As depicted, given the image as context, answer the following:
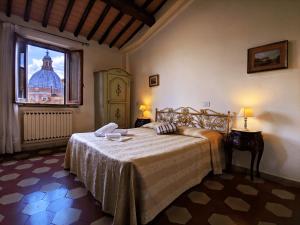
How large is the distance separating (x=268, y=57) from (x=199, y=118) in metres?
1.51

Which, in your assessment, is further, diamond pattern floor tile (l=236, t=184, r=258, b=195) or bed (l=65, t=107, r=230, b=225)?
diamond pattern floor tile (l=236, t=184, r=258, b=195)

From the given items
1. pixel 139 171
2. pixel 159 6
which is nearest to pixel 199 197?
pixel 139 171

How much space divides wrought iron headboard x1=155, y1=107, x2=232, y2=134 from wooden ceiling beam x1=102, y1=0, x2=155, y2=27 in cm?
221

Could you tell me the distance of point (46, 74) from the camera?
3975mm

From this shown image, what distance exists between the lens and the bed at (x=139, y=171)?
1409 mm

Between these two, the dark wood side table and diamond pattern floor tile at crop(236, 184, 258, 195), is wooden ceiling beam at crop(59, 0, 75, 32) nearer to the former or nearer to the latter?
the dark wood side table

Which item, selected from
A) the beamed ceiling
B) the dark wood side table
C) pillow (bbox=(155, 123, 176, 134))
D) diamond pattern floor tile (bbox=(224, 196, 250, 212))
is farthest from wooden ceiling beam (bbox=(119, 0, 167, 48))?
diamond pattern floor tile (bbox=(224, 196, 250, 212))

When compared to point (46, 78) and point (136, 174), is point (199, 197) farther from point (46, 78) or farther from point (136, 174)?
point (46, 78)

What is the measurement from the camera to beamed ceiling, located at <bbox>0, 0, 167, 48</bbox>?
130 inches

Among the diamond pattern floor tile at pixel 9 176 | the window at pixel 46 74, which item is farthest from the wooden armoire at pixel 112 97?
the diamond pattern floor tile at pixel 9 176

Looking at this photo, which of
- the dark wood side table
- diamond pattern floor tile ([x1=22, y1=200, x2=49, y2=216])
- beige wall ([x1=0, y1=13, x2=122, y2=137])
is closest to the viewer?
diamond pattern floor tile ([x1=22, y1=200, x2=49, y2=216])

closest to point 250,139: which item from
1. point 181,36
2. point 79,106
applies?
point 181,36

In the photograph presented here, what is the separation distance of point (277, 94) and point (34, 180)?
3.67m

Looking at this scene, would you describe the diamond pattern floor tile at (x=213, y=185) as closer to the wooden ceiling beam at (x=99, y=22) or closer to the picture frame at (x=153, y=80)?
the picture frame at (x=153, y=80)
